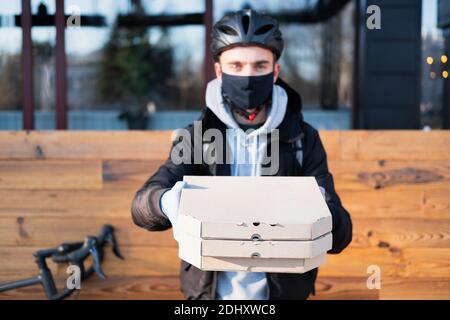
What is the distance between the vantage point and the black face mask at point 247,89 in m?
2.08

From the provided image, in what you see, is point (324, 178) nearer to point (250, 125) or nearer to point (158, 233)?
point (250, 125)

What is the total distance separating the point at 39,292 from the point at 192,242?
7.14ft

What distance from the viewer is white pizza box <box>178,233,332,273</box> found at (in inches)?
61.5

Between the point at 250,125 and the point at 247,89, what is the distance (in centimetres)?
16

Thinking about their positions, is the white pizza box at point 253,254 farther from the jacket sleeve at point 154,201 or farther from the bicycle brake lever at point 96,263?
the bicycle brake lever at point 96,263

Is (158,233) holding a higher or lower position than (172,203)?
lower

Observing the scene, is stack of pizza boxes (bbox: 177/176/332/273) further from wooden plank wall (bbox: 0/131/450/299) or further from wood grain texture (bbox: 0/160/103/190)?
wood grain texture (bbox: 0/160/103/190)

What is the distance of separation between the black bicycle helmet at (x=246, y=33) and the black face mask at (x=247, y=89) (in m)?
0.13

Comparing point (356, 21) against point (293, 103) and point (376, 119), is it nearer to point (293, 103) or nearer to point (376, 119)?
point (376, 119)

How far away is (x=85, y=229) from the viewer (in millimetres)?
3355

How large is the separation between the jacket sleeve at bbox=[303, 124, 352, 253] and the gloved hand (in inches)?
22.7

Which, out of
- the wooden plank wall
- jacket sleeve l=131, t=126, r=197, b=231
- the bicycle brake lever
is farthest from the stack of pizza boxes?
the wooden plank wall

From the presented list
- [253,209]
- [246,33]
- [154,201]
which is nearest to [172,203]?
[154,201]

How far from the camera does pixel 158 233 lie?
330 centimetres
